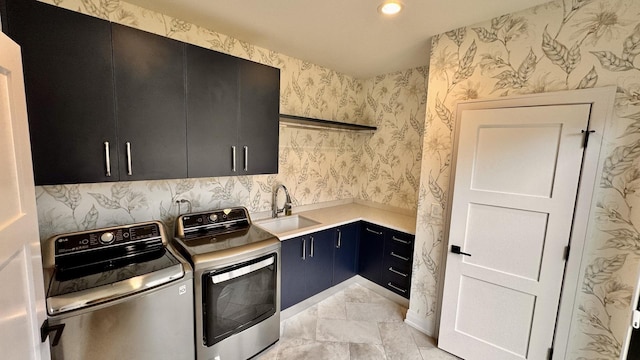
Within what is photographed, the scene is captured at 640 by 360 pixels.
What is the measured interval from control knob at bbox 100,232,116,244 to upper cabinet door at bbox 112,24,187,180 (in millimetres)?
373

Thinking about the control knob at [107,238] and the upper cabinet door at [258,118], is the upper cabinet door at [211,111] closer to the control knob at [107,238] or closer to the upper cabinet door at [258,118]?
the upper cabinet door at [258,118]

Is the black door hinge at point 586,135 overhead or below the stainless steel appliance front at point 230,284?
overhead

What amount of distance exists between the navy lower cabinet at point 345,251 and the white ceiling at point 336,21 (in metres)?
1.82

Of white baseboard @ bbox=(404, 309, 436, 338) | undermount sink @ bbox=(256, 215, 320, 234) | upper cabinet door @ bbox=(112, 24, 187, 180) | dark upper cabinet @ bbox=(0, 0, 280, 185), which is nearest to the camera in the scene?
dark upper cabinet @ bbox=(0, 0, 280, 185)

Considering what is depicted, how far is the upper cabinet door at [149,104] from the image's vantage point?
1.53 meters

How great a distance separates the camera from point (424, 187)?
87.9 inches

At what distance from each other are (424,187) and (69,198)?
8.71 ft

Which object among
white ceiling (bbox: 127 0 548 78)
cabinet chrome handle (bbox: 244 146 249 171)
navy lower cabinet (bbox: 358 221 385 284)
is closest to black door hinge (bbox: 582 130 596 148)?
white ceiling (bbox: 127 0 548 78)

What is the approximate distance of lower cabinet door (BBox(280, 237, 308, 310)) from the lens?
2.31 m

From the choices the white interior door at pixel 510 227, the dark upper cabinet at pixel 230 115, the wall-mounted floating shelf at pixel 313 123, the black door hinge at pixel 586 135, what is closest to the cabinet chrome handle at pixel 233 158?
the dark upper cabinet at pixel 230 115

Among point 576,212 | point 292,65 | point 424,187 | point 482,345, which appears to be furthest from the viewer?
point 292,65

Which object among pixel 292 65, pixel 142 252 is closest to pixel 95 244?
pixel 142 252

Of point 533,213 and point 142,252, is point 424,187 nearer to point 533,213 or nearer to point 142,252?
point 533,213

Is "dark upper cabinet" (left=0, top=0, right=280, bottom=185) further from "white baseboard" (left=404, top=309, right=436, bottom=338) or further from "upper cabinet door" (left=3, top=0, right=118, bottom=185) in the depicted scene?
"white baseboard" (left=404, top=309, right=436, bottom=338)
